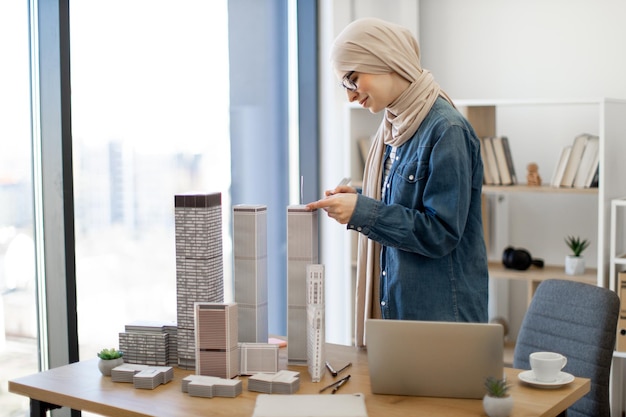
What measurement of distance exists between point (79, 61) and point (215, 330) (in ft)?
4.86

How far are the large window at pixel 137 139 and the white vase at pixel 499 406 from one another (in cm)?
186

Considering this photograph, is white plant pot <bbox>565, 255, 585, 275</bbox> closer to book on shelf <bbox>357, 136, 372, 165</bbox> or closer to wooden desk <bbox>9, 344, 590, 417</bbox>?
book on shelf <bbox>357, 136, 372, 165</bbox>

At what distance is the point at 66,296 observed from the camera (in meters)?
2.96

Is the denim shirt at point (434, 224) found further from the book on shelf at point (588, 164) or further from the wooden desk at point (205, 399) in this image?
the book on shelf at point (588, 164)

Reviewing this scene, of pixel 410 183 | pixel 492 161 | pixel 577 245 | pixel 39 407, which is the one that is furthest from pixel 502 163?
pixel 39 407

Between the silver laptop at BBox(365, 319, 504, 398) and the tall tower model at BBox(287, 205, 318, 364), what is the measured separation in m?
0.31

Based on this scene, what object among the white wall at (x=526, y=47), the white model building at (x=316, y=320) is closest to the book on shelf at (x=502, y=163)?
the white wall at (x=526, y=47)

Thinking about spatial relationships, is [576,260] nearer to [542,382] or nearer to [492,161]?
[492,161]

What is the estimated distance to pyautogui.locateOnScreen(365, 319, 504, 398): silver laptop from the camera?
1.75 m

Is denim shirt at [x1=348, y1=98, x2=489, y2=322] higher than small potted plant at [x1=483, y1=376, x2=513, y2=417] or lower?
higher

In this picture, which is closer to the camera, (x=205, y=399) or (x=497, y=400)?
(x=497, y=400)

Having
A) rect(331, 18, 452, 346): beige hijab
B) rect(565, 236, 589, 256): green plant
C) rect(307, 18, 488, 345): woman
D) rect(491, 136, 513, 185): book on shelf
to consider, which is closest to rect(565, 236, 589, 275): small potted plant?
rect(565, 236, 589, 256): green plant

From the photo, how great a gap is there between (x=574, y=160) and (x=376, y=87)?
6.08ft

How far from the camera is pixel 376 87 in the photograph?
2.15 metres
